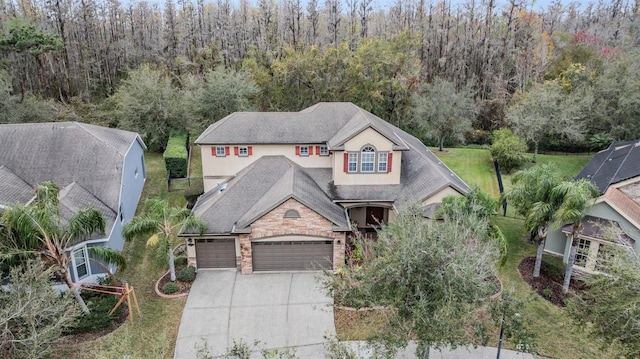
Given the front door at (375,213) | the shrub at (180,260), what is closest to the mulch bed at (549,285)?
the front door at (375,213)

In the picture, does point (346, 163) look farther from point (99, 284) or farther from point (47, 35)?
point (47, 35)

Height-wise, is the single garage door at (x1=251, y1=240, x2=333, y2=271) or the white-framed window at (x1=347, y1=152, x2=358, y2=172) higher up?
the white-framed window at (x1=347, y1=152, x2=358, y2=172)

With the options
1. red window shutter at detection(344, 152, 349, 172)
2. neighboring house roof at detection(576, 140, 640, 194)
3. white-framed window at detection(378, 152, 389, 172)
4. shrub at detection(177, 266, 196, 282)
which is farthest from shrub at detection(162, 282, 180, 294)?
neighboring house roof at detection(576, 140, 640, 194)

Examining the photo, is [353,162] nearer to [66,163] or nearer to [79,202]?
[79,202]

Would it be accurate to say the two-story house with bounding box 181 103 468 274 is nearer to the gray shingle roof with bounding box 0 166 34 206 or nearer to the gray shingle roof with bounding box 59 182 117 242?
the gray shingle roof with bounding box 59 182 117 242

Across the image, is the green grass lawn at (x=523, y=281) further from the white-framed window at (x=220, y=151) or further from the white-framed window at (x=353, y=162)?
the white-framed window at (x=220, y=151)

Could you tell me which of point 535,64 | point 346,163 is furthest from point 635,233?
point 535,64
